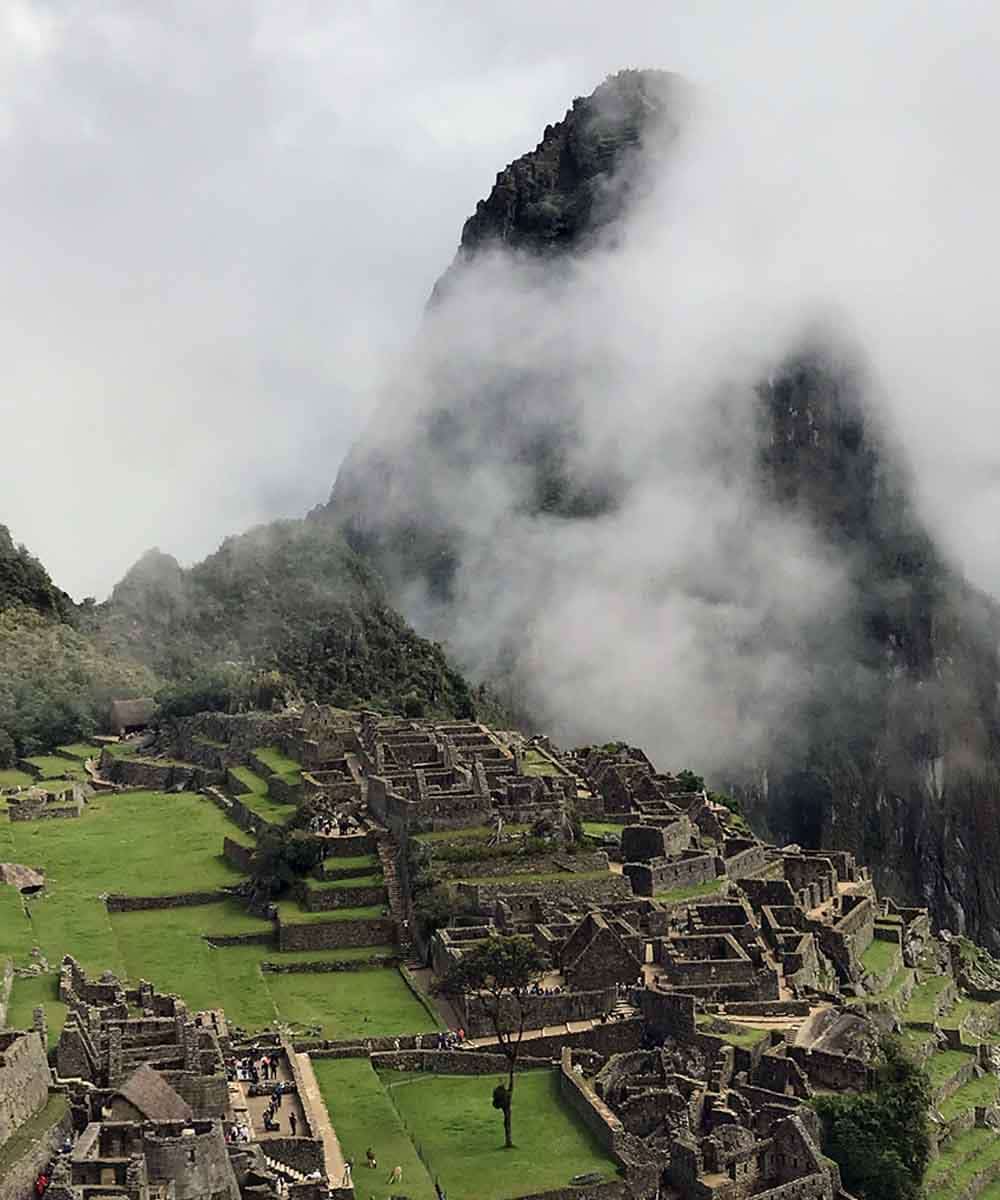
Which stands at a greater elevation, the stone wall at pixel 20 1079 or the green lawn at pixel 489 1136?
the stone wall at pixel 20 1079

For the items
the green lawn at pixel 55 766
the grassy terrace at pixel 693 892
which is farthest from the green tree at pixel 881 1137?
the green lawn at pixel 55 766

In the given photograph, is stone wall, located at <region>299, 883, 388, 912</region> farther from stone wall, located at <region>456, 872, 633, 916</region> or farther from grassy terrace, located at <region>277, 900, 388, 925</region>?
stone wall, located at <region>456, 872, 633, 916</region>

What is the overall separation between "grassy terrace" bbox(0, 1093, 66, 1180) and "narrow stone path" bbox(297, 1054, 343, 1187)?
4971 mm

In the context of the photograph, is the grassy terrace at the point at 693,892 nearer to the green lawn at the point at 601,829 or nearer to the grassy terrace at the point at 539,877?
the grassy terrace at the point at 539,877

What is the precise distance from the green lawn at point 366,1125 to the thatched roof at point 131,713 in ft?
151

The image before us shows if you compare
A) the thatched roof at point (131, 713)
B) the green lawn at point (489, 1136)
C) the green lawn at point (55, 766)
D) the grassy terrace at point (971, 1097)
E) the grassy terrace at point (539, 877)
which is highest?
the thatched roof at point (131, 713)

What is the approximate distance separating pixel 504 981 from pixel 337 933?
31.3ft

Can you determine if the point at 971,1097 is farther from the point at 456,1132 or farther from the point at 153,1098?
the point at 153,1098

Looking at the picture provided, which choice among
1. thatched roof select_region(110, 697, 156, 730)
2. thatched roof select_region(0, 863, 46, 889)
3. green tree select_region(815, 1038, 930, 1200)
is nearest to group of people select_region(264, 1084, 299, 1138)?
green tree select_region(815, 1038, 930, 1200)

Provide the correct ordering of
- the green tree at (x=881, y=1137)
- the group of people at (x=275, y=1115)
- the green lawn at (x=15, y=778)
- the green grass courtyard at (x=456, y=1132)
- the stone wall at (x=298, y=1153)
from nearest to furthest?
the stone wall at (x=298, y=1153) → the group of people at (x=275, y=1115) → the green grass courtyard at (x=456, y=1132) → the green tree at (x=881, y=1137) → the green lawn at (x=15, y=778)

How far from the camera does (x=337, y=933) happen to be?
42.5 meters

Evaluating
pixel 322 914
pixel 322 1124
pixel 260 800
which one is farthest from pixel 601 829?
pixel 322 1124

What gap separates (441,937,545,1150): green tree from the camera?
33750 millimetres

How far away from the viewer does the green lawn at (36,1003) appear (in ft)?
94.0
